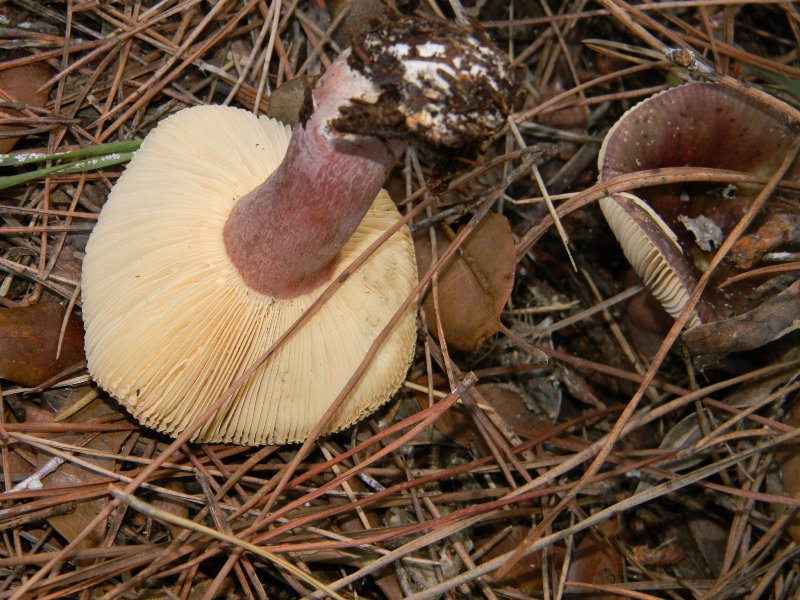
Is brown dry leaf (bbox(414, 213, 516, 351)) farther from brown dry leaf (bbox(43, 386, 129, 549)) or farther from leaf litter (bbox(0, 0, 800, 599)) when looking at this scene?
brown dry leaf (bbox(43, 386, 129, 549))

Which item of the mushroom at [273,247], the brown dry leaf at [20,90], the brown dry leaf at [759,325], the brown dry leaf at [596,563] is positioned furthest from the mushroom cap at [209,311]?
the brown dry leaf at [759,325]

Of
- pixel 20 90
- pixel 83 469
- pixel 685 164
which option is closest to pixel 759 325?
pixel 685 164

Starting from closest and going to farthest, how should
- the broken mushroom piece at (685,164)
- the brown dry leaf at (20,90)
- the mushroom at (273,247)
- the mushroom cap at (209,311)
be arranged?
the mushroom at (273,247) → the mushroom cap at (209,311) → the broken mushroom piece at (685,164) → the brown dry leaf at (20,90)

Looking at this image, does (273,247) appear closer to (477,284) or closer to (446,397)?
(446,397)

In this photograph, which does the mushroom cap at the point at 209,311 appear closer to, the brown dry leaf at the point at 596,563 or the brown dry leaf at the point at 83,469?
the brown dry leaf at the point at 83,469

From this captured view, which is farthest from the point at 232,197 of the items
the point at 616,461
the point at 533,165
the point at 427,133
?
the point at 616,461

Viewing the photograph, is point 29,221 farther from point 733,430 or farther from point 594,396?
point 733,430
